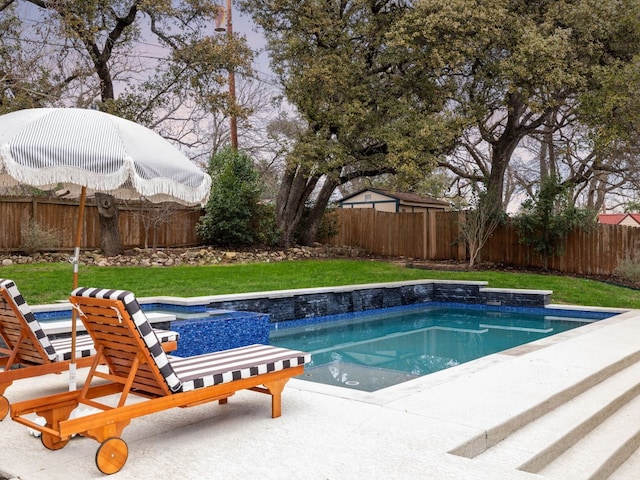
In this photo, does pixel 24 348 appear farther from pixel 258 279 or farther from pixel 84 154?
pixel 258 279

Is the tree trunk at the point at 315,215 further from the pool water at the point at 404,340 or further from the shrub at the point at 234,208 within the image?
the pool water at the point at 404,340

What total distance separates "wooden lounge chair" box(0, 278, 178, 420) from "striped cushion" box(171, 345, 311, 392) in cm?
92

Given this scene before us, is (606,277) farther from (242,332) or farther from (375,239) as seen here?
(242,332)

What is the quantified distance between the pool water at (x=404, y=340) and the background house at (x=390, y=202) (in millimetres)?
11957

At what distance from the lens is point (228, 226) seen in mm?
18016

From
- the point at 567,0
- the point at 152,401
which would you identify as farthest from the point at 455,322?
the point at 567,0

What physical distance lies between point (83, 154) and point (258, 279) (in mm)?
9812

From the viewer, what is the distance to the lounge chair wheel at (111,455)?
3.29 meters

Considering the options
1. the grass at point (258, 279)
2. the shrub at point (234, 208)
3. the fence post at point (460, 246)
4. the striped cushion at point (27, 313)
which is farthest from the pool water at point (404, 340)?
the shrub at point (234, 208)

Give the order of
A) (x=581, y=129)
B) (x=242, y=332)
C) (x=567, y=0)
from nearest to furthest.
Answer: (x=242, y=332) → (x=567, y=0) → (x=581, y=129)

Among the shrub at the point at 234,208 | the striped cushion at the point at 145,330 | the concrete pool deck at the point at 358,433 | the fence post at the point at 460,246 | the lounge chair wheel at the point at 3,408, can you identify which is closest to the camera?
the concrete pool deck at the point at 358,433

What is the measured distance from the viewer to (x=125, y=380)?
3.95 meters

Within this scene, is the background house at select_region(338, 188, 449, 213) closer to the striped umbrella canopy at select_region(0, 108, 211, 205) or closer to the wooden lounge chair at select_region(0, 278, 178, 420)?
the wooden lounge chair at select_region(0, 278, 178, 420)

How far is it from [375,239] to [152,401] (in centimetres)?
1917
